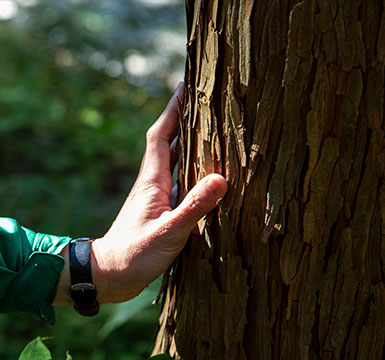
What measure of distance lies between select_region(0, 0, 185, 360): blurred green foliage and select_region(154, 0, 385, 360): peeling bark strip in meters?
1.60

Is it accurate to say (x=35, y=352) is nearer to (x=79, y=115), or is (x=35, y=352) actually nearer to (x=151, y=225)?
(x=151, y=225)

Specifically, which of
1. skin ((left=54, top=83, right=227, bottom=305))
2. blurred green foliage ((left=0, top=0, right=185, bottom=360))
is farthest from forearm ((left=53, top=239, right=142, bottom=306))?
blurred green foliage ((left=0, top=0, right=185, bottom=360))

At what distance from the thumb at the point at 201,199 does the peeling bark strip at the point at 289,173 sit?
27mm

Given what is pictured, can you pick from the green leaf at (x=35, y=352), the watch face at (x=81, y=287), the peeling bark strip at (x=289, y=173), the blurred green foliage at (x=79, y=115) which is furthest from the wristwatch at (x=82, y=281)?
the blurred green foliage at (x=79, y=115)

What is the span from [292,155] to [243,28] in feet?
0.89

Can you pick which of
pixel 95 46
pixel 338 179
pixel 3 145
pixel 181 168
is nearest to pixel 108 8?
pixel 95 46

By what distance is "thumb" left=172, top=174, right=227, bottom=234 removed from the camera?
1013 millimetres

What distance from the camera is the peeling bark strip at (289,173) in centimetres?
89

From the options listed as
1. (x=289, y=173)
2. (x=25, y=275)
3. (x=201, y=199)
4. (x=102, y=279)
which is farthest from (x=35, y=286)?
(x=289, y=173)

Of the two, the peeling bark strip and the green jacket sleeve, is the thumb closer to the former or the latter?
the peeling bark strip

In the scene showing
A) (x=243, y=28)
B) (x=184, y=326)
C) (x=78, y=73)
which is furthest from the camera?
(x=78, y=73)

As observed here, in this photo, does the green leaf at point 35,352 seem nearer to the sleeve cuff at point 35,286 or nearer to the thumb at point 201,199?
the sleeve cuff at point 35,286

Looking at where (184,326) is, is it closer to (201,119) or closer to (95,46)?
(201,119)

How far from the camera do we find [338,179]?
94 cm
